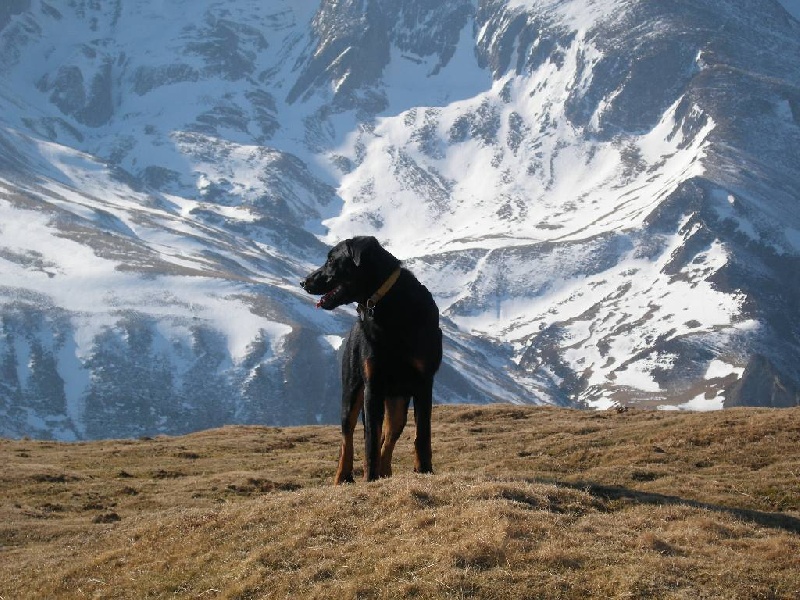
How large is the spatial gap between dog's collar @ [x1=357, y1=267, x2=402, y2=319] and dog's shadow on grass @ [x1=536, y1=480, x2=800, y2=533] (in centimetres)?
425

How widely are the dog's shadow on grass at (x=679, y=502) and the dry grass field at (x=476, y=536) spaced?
63mm

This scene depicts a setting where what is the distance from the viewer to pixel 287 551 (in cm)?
1574

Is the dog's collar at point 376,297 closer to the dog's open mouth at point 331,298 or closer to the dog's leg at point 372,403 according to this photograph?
the dog's open mouth at point 331,298

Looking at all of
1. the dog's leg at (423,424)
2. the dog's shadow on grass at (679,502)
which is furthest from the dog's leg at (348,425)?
the dog's shadow on grass at (679,502)

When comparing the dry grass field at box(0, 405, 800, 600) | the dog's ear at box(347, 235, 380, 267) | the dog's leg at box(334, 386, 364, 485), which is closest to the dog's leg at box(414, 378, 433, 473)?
the dry grass field at box(0, 405, 800, 600)

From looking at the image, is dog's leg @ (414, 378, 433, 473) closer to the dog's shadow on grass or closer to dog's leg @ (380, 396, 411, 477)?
dog's leg @ (380, 396, 411, 477)

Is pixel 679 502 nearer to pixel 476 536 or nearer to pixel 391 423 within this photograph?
pixel 391 423

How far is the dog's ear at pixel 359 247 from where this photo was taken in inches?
721

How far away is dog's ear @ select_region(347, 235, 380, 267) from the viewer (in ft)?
60.1

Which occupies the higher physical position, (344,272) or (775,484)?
(344,272)

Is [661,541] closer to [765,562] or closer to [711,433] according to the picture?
[765,562]

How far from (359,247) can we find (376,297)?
880 mm

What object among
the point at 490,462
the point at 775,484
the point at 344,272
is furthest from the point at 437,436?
the point at 344,272

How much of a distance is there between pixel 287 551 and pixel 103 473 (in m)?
22.6
